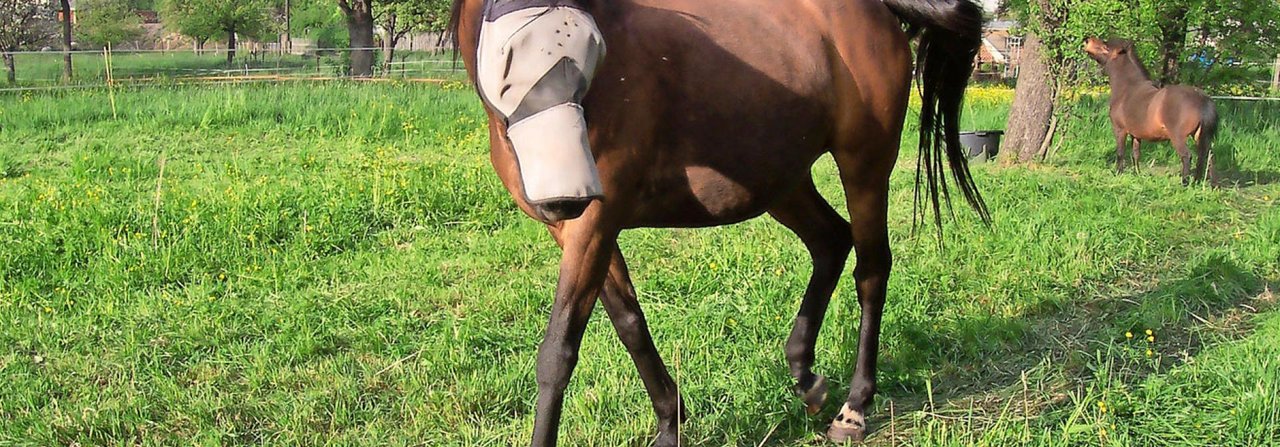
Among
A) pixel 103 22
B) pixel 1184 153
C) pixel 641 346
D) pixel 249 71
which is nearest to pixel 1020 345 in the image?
pixel 641 346

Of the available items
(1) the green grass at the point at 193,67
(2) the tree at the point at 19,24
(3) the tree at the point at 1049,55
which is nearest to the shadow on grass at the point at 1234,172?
(3) the tree at the point at 1049,55

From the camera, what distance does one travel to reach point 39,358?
3771 mm

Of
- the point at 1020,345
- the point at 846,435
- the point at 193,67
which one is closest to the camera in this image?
the point at 846,435

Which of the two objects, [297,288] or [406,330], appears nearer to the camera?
[406,330]

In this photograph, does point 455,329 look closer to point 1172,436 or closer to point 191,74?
point 1172,436

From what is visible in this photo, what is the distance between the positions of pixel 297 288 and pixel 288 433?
73.7 inches

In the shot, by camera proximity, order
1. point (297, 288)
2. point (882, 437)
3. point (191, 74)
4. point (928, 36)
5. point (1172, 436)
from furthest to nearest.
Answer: point (191, 74) → point (297, 288) → point (928, 36) → point (882, 437) → point (1172, 436)

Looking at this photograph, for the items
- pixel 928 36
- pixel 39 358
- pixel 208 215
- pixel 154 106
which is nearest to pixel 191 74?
pixel 154 106

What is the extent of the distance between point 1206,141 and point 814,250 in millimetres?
6810

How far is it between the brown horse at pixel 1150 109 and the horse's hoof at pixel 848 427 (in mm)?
6838

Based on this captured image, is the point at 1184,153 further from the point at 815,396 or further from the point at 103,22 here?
the point at 103,22

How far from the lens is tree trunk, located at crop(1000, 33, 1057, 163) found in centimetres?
1032

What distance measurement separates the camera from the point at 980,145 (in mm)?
10523

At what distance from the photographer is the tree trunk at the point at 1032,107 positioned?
1032 centimetres
